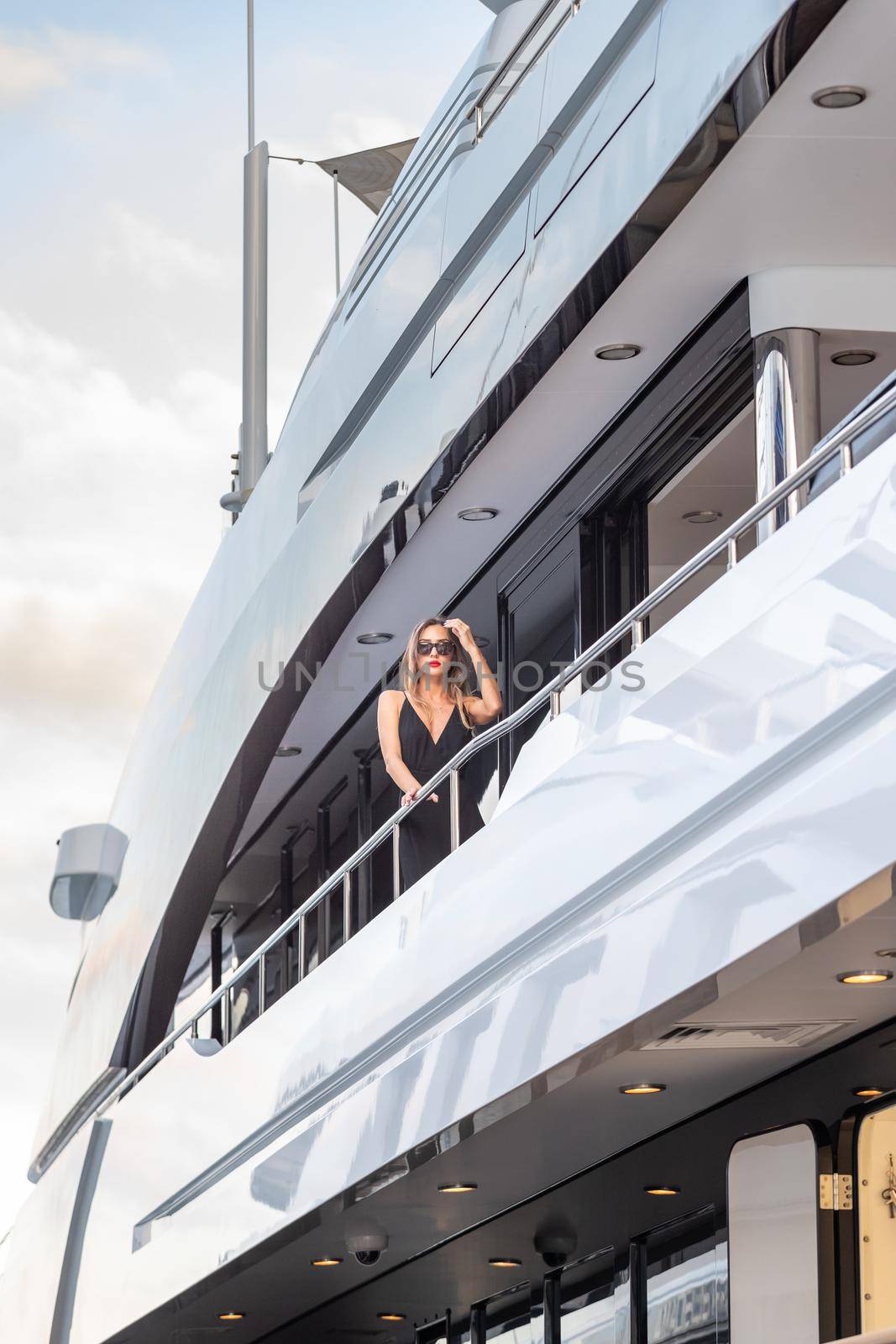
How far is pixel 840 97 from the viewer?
596 cm

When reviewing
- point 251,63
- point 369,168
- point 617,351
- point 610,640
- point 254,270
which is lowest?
point 610,640

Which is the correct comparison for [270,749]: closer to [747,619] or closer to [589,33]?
[589,33]

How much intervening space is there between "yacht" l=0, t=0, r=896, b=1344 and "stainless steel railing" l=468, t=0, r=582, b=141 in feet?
0.12

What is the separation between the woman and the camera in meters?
7.84

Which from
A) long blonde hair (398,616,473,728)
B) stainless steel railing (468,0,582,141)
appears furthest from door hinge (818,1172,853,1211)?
stainless steel railing (468,0,582,141)

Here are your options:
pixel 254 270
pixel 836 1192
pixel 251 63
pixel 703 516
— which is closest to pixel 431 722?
pixel 703 516

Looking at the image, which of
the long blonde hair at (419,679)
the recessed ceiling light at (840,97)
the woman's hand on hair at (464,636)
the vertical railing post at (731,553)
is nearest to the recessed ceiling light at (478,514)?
the long blonde hair at (419,679)

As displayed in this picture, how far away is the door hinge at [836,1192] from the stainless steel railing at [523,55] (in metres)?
4.82

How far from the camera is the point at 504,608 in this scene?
400 inches

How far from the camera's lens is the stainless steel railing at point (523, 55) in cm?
798

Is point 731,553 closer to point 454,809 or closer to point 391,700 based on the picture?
point 454,809

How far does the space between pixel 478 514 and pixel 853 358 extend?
105 inches

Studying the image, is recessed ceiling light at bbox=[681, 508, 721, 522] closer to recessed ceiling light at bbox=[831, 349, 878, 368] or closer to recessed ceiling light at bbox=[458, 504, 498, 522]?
recessed ceiling light at bbox=[458, 504, 498, 522]

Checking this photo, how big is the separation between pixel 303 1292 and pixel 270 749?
3.51 m
